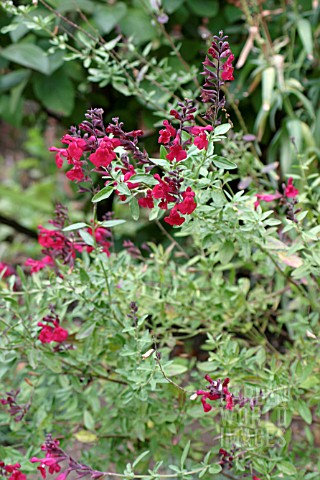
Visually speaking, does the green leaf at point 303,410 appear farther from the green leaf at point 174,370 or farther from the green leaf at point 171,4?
the green leaf at point 171,4

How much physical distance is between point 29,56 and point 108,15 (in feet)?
0.87

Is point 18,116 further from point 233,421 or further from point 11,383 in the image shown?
point 233,421

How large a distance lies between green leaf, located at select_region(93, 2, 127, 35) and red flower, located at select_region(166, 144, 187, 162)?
1.10m

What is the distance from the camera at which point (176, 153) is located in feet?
3.19

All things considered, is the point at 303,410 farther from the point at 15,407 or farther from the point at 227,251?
the point at 15,407

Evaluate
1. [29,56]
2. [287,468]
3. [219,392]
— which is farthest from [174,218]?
[29,56]

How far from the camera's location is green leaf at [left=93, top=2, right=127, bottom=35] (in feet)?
6.55

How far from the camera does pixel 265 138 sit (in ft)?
7.91

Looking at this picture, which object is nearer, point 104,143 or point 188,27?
point 104,143

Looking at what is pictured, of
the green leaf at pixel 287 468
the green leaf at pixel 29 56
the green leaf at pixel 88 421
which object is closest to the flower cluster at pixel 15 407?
the green leaf at pixel 88 421

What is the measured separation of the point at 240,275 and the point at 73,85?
35.0 inches

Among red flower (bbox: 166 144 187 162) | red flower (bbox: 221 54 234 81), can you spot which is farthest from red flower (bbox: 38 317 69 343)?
red flower (bbox: 221 54 234 81)

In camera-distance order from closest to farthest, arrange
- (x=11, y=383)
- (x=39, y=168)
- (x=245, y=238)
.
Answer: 1. (x=245, y=238)
2. (x=11, y=383)
3. (x=39, y=168)

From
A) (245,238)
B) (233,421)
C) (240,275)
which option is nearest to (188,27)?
(240,275)
